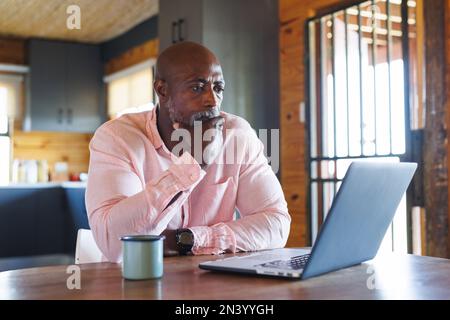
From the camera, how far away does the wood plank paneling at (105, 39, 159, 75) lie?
5.96m

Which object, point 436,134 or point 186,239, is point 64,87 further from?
point 186,239

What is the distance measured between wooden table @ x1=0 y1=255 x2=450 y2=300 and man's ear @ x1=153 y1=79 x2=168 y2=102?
2.16 ft

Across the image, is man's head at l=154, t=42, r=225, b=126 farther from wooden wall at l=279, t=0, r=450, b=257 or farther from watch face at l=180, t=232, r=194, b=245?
wooden wall at l=279, t=0, r=450, b=257

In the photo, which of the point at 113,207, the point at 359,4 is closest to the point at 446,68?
the point at 359,4

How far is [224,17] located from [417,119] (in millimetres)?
1663

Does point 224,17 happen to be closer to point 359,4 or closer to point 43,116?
point 359,4

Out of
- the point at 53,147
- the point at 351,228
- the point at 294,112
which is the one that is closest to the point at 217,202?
the point at 351,228

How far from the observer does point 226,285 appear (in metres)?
1.05

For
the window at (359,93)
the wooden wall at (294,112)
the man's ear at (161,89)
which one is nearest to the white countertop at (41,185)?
the wooden wall at (294,112)

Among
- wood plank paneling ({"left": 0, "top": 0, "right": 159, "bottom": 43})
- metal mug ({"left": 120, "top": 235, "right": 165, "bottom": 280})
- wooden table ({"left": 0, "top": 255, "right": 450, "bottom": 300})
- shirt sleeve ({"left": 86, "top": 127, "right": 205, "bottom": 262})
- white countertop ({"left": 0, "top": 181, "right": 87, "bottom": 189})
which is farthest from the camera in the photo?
wood plank paneling ({"left": 0, "top": 0, "right": 159, "bottom": 43})

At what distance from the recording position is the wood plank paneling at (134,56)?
19.6 feet

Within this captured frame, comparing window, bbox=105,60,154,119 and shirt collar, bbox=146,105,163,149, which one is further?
window, bbox=105,60,154,119
